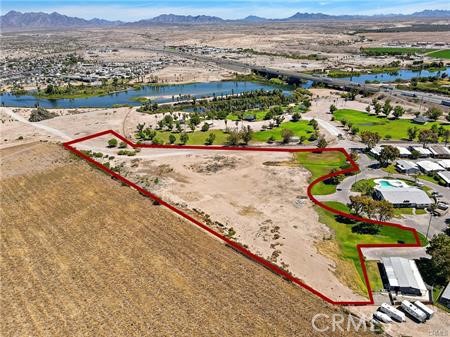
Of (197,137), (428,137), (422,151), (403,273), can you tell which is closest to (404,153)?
(422,151)

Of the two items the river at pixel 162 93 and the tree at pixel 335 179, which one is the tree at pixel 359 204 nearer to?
the tree at pixel 335 179

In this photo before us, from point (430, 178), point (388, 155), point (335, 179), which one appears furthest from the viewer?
point (388, 155)

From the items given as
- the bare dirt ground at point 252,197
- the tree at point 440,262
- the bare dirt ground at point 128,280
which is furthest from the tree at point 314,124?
the tree at point 440,262

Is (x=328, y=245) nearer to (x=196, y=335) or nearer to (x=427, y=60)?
(x=196, y=335)

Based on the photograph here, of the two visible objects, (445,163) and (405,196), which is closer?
(405,196)

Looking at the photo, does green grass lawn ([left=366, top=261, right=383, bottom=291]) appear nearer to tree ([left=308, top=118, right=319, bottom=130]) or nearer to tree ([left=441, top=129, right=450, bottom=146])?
tree ([left=441, top=129, right=450, bottom=146])

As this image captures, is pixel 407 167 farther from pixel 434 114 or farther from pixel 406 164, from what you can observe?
pixel 434 114
